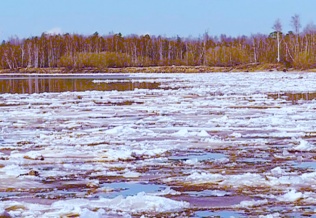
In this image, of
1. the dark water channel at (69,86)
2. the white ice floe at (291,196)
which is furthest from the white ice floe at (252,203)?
the dark water channel at (69,86)

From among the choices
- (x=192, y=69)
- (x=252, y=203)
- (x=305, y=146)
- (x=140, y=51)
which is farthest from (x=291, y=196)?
(x=140, y=51)

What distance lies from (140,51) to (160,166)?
98.4 meters

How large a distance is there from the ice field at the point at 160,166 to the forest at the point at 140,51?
69.0m

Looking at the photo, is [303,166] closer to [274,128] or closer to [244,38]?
[274,128]

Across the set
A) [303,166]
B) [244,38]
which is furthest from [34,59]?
[303,166]

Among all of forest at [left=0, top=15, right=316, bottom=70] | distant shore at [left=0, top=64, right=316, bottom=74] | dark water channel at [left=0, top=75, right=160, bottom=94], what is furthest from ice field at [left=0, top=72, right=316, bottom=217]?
forest at [left=0, top=15, right=316, bottom=70]

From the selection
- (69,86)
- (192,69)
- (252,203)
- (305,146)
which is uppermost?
(192,69)

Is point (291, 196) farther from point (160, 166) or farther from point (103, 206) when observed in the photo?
point (160, 166)

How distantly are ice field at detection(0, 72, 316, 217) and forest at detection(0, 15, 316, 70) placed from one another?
6905 centimetres

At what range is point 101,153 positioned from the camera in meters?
8.23

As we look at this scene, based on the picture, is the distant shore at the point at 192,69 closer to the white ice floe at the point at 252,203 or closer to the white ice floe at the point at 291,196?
the white ice floe at the point at 291,196

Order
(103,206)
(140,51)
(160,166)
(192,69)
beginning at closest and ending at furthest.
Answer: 1. (103,206)
2. (160,166)
3. (192,69)
4. (140,51)

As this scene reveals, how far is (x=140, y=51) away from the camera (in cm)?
10506

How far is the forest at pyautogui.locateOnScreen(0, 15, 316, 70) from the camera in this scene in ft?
277
